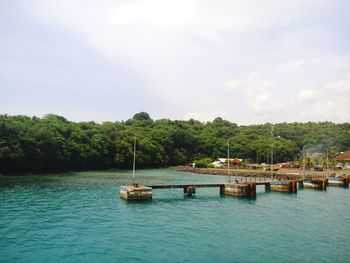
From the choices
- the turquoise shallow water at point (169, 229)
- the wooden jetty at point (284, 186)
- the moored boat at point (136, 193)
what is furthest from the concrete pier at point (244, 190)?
the moored boat at point (136, 193)

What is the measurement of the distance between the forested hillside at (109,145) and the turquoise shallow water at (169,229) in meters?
50.8

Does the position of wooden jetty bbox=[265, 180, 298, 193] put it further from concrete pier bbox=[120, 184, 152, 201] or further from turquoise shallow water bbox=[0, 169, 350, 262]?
concrete pier bbox=[120, 184, 152, 201]

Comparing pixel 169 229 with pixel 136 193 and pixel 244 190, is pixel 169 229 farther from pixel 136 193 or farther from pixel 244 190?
pixel 244 190

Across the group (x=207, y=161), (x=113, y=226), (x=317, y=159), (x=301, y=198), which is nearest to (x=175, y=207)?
(x=113, y=226)

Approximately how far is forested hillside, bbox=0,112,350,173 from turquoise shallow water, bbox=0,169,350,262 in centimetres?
5080

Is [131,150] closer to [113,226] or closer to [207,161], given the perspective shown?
[207,161]

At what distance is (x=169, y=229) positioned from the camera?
37.1 meters

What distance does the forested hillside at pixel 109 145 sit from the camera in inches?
4176

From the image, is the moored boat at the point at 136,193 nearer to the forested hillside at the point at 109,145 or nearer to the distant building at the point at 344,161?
the forested hillside at the point at 109,145

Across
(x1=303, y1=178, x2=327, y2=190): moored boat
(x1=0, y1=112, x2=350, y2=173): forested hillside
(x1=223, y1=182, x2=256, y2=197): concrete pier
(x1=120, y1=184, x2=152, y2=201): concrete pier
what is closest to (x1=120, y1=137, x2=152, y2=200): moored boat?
(x1=120, y1=184, x2=152, y2=201): concrete pier

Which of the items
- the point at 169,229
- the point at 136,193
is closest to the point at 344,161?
the point at 136,193

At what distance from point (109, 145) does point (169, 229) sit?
11075 cm

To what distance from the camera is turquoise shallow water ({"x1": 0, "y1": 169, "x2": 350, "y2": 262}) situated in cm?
2884

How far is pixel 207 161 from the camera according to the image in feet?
520
